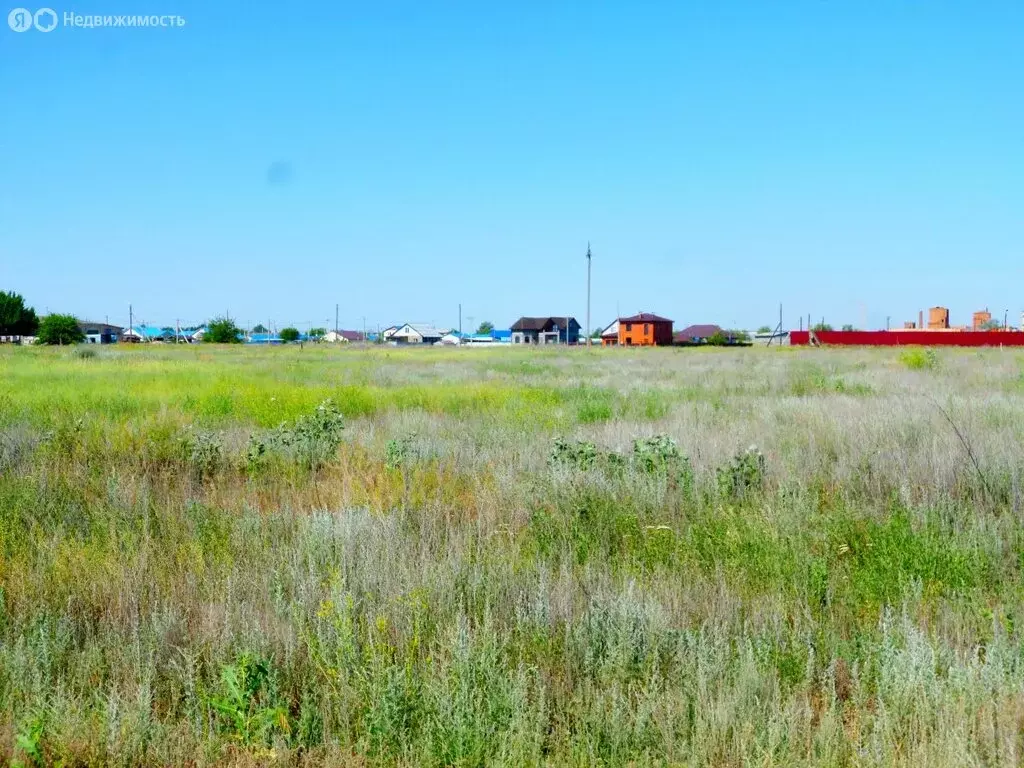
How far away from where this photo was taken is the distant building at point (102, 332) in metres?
115

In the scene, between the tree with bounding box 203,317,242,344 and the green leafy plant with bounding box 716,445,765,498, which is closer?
the green leafy plant with bounding box 716,445,765,498

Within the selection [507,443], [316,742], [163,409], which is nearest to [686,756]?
[316,742]

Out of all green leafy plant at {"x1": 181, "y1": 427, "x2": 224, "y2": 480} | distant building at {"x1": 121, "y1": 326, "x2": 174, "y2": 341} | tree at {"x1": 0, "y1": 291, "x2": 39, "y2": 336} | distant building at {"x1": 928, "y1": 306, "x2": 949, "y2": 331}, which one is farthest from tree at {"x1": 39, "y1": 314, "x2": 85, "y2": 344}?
distant building at {"x1": 928, "y1": 306, "x2": 949, "y2": 331}

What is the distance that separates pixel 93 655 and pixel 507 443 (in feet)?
19.0

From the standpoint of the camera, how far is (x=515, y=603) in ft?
12.5

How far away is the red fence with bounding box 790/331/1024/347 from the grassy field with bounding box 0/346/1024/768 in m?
60.4

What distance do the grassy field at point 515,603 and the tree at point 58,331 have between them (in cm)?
8230

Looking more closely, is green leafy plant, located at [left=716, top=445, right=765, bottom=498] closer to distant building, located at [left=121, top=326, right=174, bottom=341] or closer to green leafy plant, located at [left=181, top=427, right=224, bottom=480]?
green leafy plant, located at [left=181, top=427, right=224, bottom=480]

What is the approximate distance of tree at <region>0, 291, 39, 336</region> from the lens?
91312 mm

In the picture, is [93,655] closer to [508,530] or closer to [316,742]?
[316,742]

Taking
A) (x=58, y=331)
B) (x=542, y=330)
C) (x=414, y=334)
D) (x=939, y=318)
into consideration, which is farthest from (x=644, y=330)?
(x=58, y=331)

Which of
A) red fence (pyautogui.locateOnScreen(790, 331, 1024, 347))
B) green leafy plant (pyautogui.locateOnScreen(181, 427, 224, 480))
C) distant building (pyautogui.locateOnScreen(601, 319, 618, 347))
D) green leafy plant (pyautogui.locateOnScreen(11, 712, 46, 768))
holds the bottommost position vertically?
green leafy plant (pyautogui.locateOnScreen(11, 712, 46, 768))

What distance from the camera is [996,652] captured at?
309 centimetres

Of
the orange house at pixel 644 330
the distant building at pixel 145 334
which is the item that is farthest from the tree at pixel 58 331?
the orange house at pixel 644 330
